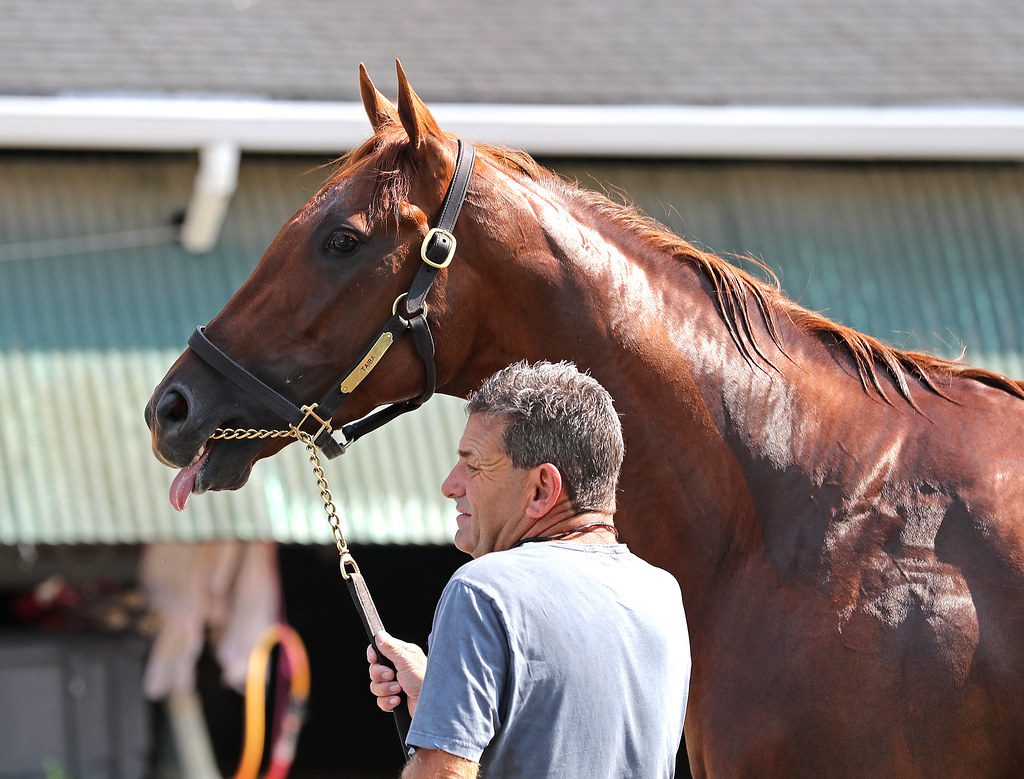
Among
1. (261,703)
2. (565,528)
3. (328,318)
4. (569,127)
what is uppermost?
(569,127)

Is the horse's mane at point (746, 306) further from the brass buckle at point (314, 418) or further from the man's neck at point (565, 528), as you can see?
the man's neck at point (565, 528)

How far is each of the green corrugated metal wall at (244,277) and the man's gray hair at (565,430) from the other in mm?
3478

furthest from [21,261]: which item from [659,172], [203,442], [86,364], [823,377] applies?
[823,377]

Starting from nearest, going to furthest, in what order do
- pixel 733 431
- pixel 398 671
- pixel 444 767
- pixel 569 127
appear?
pixel 444 767
pixel 398 671
pixel 733 431
pixel 569 127

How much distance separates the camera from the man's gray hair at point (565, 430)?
2.09 m

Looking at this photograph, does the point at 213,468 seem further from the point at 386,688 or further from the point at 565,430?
the point at 565,430

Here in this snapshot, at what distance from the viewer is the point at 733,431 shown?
277cm

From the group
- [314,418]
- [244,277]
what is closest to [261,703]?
[244,277]

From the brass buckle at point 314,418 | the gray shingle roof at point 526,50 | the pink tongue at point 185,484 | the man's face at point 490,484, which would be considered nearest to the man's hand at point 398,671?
the man's face at point 490,484

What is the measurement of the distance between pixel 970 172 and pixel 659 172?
179 centimetres

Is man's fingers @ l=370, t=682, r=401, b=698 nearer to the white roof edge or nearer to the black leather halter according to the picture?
the black leather halter

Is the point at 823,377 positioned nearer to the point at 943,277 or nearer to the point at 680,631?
the point at 680,631

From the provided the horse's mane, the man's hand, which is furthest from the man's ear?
the horse's mane

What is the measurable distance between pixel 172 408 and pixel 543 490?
1139 mm
